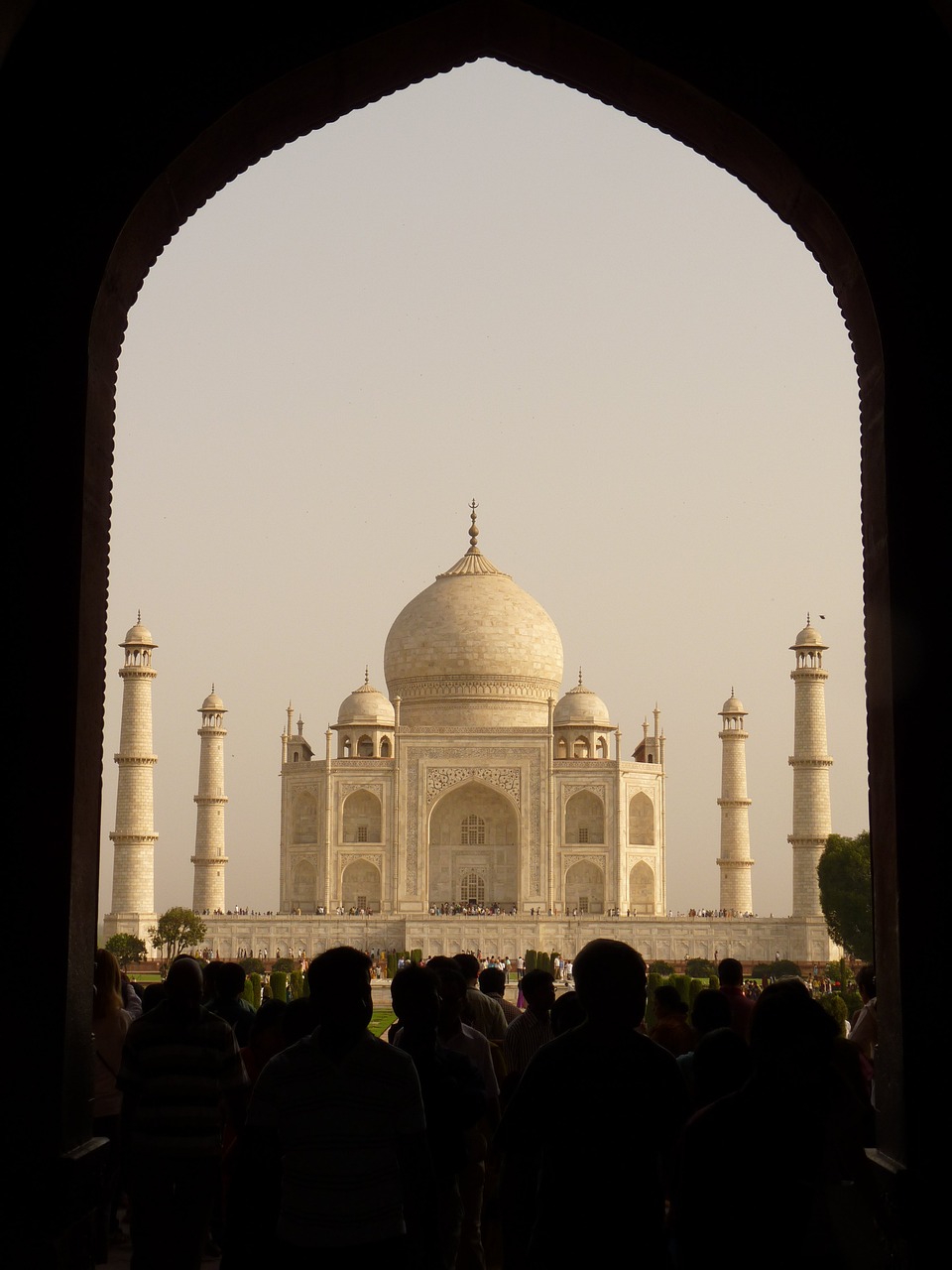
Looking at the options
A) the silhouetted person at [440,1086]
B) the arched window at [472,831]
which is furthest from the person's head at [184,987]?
the arched window at [472,831]

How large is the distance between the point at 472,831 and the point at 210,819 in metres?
5.08

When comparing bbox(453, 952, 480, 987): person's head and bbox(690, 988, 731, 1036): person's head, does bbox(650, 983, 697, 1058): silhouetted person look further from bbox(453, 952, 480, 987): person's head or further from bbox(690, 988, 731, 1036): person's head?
bbox(453, 952, 480, 987): person's head

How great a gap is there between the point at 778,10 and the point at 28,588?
259 centimetres

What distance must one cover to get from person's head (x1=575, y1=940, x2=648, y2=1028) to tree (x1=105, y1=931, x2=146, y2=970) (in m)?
24.9

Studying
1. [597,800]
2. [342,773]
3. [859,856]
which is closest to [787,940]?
[859,856]

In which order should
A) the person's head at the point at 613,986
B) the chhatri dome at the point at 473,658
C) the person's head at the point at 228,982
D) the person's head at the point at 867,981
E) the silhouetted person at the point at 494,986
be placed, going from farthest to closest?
the chhatri dome at the point at 473,658
the silhouetted person at the point at 494,986
the person's head at the point at 867,981
the person's head at the point at 228,982
the person's head at the point at 613,986

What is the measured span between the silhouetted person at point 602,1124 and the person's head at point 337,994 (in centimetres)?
33

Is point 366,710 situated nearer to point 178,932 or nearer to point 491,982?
point 178,932

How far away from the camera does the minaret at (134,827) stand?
28.9m

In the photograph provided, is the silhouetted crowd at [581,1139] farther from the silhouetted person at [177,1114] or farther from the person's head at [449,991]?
the person's head at [449,991]

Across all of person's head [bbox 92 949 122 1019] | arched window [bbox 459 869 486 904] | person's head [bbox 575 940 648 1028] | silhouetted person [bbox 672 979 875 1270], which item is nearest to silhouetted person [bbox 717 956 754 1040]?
person's head [bbox 92 949 122 1019]

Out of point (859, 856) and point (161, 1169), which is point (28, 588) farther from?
point (859, 856)

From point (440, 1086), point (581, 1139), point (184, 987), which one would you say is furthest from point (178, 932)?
point (581, 1139)

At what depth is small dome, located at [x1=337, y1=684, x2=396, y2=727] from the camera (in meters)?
33.4
